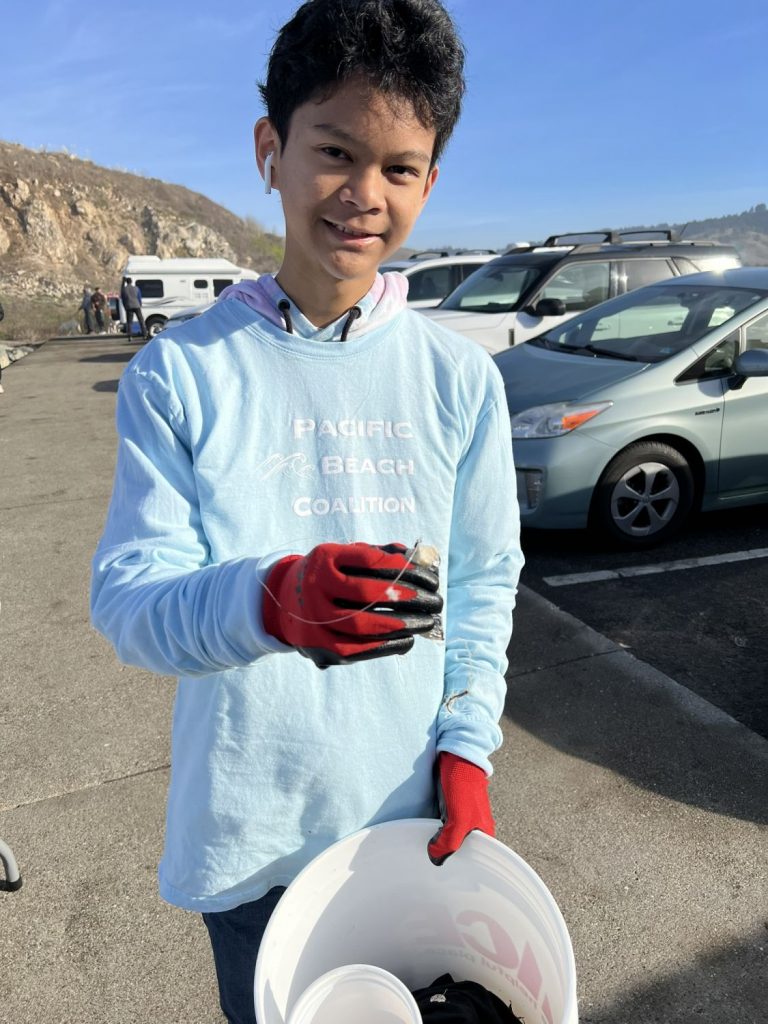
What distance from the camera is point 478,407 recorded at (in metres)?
1.30

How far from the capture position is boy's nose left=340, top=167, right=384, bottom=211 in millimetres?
1123

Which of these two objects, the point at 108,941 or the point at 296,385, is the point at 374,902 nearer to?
the point at 296,385

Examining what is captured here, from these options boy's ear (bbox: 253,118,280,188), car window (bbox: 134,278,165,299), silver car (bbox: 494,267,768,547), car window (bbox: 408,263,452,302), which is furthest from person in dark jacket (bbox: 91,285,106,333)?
boy's ear (bbox: 253,118,280,188)

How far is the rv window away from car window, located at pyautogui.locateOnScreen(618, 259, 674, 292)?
20.2 m

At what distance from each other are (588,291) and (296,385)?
799 centimetres

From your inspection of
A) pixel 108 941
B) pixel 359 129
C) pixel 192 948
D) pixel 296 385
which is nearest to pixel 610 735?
pixel 192 948

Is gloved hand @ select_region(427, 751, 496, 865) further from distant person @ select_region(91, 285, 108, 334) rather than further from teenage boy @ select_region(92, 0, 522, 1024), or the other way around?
distant person @ select_region(91, 285, 108, 334)

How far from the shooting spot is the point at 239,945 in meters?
1.32

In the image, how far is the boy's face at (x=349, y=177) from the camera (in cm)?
109

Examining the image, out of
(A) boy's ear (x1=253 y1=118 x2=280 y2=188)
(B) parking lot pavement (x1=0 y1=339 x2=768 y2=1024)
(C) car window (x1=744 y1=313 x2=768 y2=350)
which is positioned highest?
(A) boy's ear (x1=253 y1=118 x2=280 y2=188)

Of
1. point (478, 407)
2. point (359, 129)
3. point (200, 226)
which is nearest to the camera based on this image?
point (359, 129)

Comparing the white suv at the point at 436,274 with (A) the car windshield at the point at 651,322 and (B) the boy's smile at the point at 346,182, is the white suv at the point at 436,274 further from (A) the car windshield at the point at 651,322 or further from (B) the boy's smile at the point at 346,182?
(B) the boy's smile at the point at 346,182

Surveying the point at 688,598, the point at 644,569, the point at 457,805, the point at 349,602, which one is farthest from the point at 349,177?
the point at 644,569

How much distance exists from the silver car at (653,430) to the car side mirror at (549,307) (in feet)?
9.45
